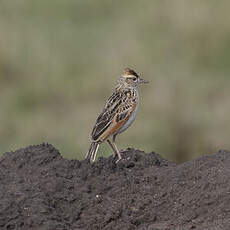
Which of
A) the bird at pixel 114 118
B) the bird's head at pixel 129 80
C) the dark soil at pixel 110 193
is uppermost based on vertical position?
the bird's head at pixel 129 80

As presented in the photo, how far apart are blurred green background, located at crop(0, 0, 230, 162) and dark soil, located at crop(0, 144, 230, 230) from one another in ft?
17.1

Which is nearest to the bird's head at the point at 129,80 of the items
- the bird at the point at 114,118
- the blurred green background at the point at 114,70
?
the bird at the point at 114,118

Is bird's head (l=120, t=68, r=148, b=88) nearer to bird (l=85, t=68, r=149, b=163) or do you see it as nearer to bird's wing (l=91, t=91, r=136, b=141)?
bird (l=85, t=68, r=149, b=163)

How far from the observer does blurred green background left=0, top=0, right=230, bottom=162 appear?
44.9 feet

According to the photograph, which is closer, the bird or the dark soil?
the dark soil

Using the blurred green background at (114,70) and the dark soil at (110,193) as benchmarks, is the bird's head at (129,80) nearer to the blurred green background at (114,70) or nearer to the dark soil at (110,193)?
the dark soil at (110,193)

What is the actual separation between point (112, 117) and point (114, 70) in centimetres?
702

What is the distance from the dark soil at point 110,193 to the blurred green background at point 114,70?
522 centimetres

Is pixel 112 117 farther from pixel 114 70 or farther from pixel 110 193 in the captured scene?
pixel 114 70

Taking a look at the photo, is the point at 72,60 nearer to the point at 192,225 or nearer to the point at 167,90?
the point at 167,90

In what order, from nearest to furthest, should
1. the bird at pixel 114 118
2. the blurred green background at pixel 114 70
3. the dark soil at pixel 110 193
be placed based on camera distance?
the dark soil at pixel 110 193 < the bird at pixel 114 118 < the blurred green background at pixel 114 70

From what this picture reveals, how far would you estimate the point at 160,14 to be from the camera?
1812cm

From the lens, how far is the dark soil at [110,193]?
264 inches

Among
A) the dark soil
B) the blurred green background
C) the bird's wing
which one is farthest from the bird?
the blurred green background
